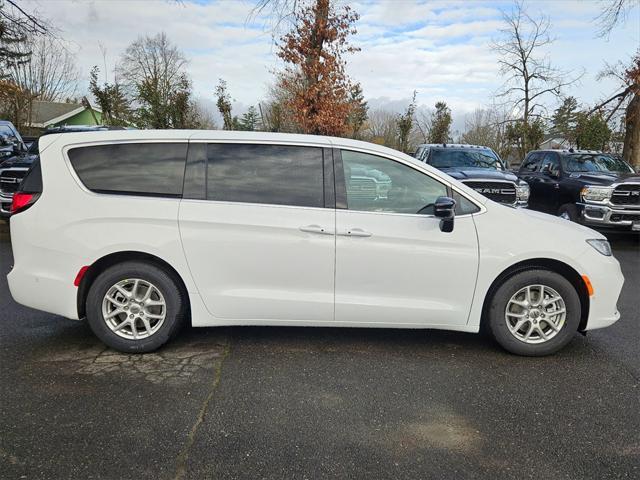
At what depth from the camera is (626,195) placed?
29.4ft

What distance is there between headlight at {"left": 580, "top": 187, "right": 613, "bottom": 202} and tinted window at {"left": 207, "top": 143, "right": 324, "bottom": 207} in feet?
24.3

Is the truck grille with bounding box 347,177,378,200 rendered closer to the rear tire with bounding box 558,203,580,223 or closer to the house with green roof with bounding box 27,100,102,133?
the rear tire with bounding box 558,203,580,223

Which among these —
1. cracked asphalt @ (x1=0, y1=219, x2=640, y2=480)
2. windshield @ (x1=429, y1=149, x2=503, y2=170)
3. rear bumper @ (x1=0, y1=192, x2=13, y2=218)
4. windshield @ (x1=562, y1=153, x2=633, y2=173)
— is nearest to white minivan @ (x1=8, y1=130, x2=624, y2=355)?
cracked asphalt @ (x1=0, y1=219, x2=640, y2=480)

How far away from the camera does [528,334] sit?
3912mm

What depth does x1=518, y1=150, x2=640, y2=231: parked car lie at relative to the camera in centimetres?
896

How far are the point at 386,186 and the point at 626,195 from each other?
7.33m

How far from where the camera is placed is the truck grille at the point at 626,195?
8.92 metres

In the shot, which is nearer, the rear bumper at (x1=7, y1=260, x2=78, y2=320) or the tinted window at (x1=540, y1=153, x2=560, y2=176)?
the rear bumper at (x1=7, y1=260, x2=78, y2=320)

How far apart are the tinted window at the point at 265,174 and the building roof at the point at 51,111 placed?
3725 centimetres

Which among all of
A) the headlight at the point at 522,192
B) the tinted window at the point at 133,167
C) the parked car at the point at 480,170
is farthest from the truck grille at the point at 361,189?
the headlight at the point at 522,192

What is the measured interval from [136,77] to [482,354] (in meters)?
52.2

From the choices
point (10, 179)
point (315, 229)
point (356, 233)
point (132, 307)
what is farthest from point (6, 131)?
point (356, 233)

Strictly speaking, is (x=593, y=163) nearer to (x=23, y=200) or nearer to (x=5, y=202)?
(x=23, y=200)

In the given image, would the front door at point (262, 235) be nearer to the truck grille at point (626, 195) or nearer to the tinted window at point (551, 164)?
the truck grille at point (626, 195)
